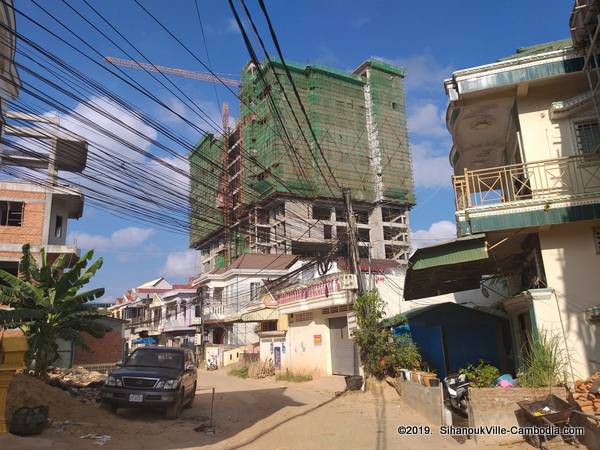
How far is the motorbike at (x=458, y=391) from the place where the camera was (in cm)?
1043

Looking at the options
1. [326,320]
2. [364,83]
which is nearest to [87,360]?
[326,320]

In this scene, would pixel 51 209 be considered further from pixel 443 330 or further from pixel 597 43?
pixel 597 43

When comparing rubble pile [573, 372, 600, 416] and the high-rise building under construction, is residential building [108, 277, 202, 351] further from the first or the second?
rubble pile [573, 372, 600, 416]

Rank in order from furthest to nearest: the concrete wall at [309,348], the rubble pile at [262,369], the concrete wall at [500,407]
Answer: the rubble pile at [262,369] < the concrete wall at [309,348] < the concrete wall at [500,407]

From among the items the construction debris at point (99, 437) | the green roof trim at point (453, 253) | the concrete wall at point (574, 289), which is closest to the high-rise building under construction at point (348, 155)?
the green roof trim at point (453, 253)

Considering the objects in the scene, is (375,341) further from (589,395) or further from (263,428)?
(589,395)

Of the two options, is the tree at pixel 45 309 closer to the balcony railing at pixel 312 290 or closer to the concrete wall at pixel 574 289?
the balcony railing at pixel 312 290

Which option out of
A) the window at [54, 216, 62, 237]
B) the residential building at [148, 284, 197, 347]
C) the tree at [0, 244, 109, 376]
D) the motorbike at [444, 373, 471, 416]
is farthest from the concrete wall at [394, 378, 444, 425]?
the residential building at [148, 284, 197, 347]

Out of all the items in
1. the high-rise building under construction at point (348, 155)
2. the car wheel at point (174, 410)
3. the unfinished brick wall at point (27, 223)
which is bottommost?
the car wheel at point (174, 410)

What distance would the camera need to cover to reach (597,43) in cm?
982

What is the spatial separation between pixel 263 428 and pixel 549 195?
8.22 metres

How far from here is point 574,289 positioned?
1039 cm

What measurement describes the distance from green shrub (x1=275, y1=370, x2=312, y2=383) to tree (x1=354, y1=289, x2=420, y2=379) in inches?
350

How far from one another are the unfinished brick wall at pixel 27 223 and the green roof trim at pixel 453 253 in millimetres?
24457
